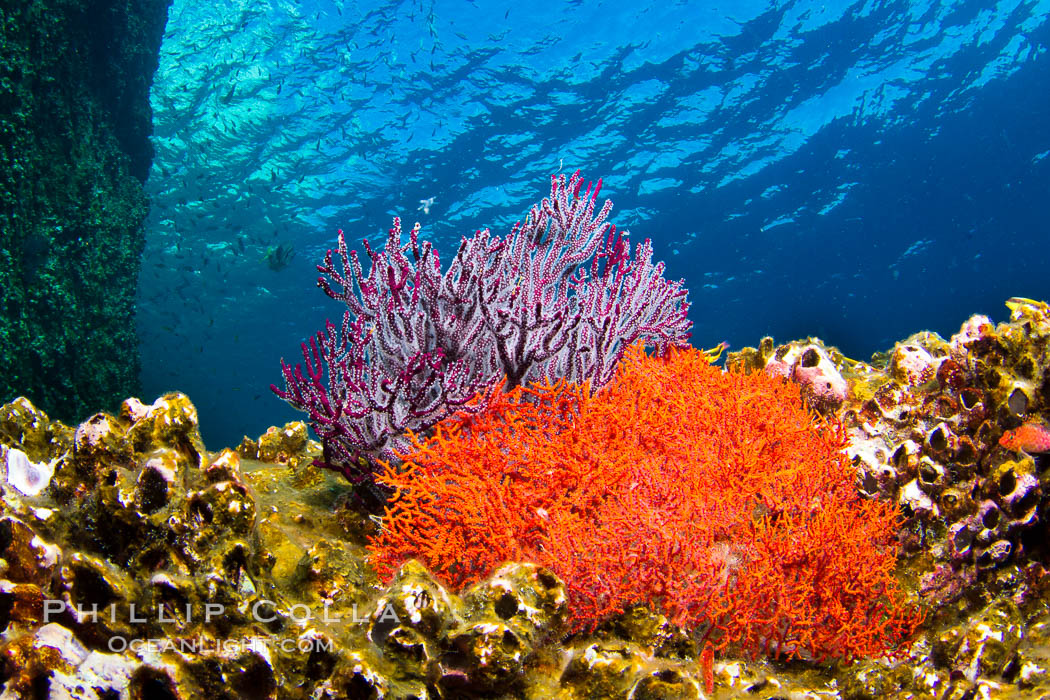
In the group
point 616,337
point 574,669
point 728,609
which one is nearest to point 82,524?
point 574,669

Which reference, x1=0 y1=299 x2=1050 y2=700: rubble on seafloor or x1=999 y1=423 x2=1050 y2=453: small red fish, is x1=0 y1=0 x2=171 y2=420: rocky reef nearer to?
x1=0 y1=299 x2=1050 y2=700: rubble on seafloor

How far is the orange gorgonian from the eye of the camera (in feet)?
6.84

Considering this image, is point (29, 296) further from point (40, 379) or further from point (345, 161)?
point (345, 161)

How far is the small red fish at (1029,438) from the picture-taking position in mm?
2594

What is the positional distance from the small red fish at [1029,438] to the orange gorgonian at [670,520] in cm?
72

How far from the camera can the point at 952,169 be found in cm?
2764

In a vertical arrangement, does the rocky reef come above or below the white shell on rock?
above

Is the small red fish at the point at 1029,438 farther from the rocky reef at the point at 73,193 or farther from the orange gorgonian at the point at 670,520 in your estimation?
the rocky reef at the point at 73,193

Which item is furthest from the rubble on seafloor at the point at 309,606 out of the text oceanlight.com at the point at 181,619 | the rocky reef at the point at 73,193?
the rocky reef at the point at 73,193

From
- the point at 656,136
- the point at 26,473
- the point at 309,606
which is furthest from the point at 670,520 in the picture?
the point at 656,136

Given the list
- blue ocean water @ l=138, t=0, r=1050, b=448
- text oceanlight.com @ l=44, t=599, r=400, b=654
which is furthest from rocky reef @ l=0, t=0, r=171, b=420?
text oceanlight.com @ l=44, t=599, r=400, b=654

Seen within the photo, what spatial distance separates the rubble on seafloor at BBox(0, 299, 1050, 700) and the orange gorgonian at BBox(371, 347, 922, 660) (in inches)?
5.8

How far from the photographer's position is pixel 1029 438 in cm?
261

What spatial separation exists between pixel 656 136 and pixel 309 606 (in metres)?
25.0
